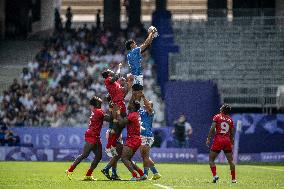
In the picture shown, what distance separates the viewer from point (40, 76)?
148 ft

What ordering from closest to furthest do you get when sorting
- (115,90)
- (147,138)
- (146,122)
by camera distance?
(115,90)
(147,138)
(146,122)

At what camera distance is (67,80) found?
44.5 m

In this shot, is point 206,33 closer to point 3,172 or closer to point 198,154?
point 198,154

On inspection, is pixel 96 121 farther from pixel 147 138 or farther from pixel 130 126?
pixel 147 138

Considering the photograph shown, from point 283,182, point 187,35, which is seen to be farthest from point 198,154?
point 283,182

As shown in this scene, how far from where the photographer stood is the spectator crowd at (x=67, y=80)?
42.3 meters

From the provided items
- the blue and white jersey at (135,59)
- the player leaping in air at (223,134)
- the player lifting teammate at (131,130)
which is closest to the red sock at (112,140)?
the player lifting teammate at (131,130)

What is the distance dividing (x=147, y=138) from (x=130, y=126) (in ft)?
3.88

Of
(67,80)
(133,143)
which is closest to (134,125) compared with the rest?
(133,143)

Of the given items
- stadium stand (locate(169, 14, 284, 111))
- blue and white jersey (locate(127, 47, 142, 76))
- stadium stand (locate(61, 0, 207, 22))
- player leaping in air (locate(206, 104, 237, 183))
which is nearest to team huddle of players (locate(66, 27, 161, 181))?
blue and white jersey (locate(127, 47, 142, 76))

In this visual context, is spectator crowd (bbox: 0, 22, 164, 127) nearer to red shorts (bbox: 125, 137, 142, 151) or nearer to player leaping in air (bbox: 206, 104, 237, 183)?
player leaping in air (bbox: 206, 104, 237, 183)

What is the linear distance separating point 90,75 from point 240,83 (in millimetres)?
7377

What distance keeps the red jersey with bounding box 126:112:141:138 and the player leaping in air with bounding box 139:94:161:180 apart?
0.85 metres

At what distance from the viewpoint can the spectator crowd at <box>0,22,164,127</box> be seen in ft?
139
